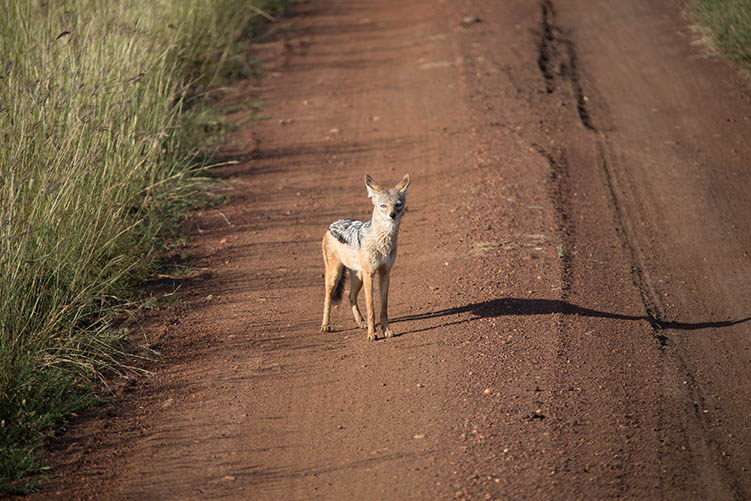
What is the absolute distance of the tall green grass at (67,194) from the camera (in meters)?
5.04

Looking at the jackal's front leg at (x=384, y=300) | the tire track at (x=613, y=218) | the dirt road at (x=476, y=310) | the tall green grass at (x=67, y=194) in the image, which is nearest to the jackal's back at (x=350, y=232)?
the jackal's front leg at (x=384, y=300)

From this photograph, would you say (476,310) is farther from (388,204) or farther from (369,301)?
(388,204)

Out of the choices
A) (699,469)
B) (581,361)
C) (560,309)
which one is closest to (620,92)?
(560,309)

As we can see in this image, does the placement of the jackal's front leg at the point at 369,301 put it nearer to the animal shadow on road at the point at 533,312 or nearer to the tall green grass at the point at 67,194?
the animal shadow on road at the point at 533,312

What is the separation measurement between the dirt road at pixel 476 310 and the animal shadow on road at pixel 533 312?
3 centimetres

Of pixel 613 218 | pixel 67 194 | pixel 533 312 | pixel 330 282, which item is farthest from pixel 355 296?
pixel 613 218

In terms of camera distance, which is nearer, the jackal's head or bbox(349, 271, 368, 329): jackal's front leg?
the jackal's head

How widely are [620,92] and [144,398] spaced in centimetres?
919

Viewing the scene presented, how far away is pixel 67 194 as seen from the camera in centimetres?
576

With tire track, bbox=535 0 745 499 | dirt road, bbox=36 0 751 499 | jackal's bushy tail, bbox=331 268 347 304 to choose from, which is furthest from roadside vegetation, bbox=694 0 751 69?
jackal's bushy tail, bbox=331 268 347 304

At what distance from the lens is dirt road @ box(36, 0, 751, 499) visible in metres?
4.49

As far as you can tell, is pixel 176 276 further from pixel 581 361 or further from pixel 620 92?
pixel 620 92

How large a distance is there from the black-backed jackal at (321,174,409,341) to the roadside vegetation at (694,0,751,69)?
8.68 meters

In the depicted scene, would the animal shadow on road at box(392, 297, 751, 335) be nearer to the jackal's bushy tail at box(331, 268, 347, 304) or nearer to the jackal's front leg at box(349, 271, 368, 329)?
the jackal's front leg at box(349, 271, 368, 329)
